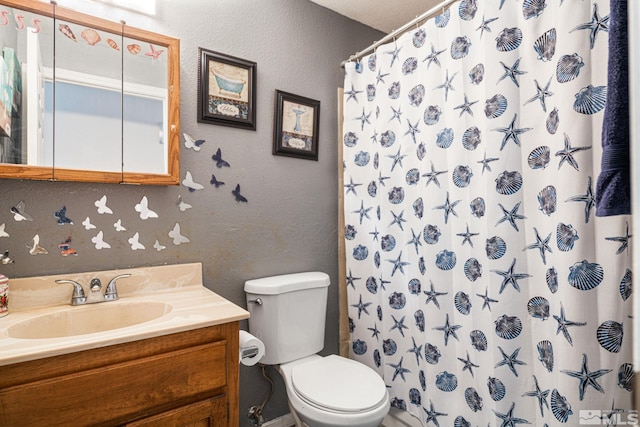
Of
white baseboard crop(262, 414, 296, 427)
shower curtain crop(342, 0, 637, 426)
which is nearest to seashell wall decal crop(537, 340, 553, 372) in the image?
shower curtain crop(342, 0, 637, 426)

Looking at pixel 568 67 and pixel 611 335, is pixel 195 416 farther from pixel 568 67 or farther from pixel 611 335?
pixel 568 67

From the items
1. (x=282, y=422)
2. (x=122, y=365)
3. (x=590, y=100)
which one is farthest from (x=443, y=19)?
(x=282, y=422)

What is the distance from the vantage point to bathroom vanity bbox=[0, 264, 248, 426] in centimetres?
86

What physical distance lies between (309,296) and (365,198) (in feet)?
1.98

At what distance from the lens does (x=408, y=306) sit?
1610mm

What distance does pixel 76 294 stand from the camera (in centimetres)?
125

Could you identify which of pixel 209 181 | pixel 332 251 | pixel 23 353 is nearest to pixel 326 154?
pixel 332 251

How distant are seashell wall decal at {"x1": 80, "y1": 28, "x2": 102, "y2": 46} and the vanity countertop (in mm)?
909

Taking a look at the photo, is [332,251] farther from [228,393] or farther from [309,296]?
[228,393]

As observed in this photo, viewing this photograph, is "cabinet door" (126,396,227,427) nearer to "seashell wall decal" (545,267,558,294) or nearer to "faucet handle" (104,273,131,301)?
"faucet handle" (104,273,131,301)

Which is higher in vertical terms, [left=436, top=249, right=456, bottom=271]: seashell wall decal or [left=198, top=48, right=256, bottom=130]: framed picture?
[left=198, top=48, right=256, bottom=130]: framed picture

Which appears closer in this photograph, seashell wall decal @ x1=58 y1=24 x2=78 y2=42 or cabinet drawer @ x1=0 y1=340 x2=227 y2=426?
cabinet drawer @ x1=0 y1=340 x2=227 y2=426

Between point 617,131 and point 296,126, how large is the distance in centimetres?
140

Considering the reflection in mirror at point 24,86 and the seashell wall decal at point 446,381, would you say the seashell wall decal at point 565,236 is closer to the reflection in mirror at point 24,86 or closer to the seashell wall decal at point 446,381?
the seashell wall decal at point 446,381
